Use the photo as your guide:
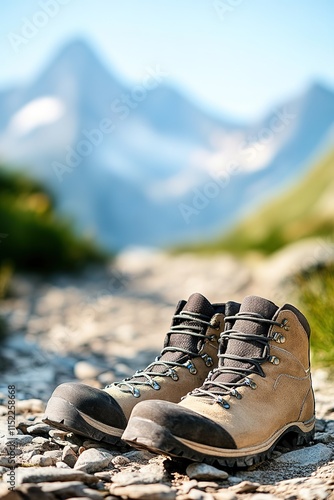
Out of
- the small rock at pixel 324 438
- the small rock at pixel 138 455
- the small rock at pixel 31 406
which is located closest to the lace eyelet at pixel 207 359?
the small rock at pixel 138 455

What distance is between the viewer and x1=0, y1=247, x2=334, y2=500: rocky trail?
1984 mm

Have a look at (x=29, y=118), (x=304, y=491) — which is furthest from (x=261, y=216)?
(x=304, y=491)

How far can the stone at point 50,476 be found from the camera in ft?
6.40

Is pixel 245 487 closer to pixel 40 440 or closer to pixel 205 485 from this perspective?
pixel 205 485

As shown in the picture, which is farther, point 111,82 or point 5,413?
point 111,82

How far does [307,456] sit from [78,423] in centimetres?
82

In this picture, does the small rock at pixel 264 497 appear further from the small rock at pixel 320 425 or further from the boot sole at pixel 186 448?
the small rock at pixel 320 425

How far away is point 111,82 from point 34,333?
231 inches

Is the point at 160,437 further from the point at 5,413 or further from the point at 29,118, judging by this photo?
the point at 29,118

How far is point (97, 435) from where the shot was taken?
231 cm

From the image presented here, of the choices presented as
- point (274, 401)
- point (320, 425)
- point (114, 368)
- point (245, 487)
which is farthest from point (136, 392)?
point (114, 368)

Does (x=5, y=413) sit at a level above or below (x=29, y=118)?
below

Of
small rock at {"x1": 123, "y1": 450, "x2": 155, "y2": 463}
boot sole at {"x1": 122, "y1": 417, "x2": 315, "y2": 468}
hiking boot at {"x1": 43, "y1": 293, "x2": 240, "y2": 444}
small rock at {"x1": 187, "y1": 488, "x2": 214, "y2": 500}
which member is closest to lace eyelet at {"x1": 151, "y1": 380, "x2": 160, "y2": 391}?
hiking boot at {"x1": 43, "y1": 293, "x2": 240, "y2": 444}

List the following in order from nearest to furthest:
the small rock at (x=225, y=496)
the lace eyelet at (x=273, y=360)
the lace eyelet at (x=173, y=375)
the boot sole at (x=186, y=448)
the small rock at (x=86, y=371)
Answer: the small rock at (x=225, y=496) < the boot sole at (x=186, y=448) < the lace eyelet at (x=273, y=360) < the lace eyelet at (x=173, y=375) < the small rock at (x=86, y=371)
